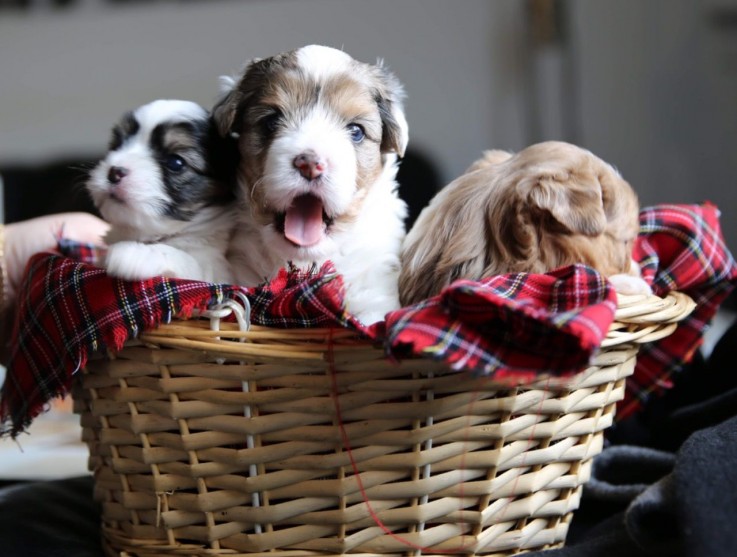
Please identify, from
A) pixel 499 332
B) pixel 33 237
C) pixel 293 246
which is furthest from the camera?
pixel 33 237

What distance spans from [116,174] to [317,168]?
10.9 inches

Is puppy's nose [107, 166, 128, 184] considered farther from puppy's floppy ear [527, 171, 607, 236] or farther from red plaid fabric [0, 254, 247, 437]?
puppy's floppy ear [527, 171, 607, 236]

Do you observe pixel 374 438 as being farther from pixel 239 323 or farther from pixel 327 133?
pixel 327 133

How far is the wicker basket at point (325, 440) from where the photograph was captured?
0.86 m

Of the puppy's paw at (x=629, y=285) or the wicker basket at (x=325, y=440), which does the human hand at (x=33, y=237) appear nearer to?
the wicker basket at (x=325, y=440)

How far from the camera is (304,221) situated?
3.49 feet

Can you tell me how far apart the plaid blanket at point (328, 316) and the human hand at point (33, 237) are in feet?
1.18

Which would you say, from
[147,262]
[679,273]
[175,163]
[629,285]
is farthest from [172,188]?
[679,273]

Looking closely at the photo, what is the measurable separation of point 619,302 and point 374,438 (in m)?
0.33

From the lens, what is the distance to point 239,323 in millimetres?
862

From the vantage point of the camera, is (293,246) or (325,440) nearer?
(325,440)

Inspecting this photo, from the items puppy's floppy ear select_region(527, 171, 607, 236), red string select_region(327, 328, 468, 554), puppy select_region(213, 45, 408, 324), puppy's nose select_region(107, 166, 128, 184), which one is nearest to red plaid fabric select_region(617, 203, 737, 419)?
puppy's floppy ear select_region(527, 171, 607, 236)

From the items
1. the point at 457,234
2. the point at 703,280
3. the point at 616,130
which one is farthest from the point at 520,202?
the point at 616,130

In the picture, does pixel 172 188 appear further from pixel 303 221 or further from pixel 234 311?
pixel 234 311
